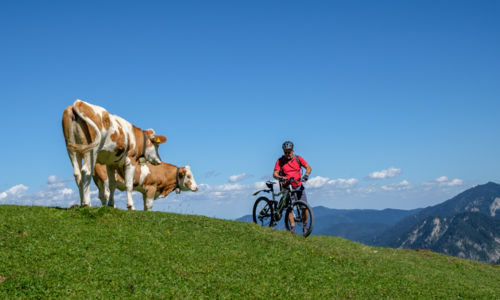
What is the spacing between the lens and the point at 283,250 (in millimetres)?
11258

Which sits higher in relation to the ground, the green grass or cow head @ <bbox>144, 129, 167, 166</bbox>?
cow head @ <bbox>144, 129, 167, 166</bbox>

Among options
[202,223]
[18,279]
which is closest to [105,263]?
[18,279]

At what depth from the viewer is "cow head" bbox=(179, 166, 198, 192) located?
22.7 meters

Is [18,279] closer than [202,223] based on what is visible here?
Yes

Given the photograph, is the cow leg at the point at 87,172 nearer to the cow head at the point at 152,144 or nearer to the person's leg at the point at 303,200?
the cow head at the point at 152,144

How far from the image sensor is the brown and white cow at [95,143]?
11625 millimetres

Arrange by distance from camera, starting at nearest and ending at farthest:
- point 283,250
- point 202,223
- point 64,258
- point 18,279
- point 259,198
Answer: point 18,279 → point 64,258 → point 283,250 → point 202,223 → point 259,198

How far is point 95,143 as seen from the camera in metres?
11.6

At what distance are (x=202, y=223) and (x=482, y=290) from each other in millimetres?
8368

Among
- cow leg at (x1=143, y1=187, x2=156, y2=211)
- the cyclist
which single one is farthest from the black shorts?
cow leg at (x1=143, y1=187, x2=156, y2=211)

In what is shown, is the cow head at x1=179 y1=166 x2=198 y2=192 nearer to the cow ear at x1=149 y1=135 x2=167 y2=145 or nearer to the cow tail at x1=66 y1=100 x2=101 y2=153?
the cow ear at x1=149 y1=135 x2=167 y2=145

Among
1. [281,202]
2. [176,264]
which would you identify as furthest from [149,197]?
[176,264]

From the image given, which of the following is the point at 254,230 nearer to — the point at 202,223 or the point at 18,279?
the point at 202,223

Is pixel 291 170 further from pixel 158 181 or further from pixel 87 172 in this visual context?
pixel 158 181
